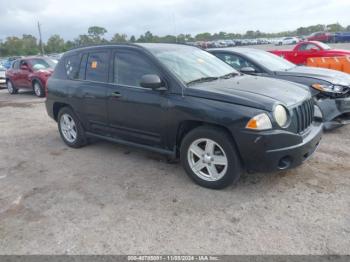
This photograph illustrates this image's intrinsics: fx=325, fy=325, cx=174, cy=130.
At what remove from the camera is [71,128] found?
19.2 feet

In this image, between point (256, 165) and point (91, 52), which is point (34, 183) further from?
point (256, 165)

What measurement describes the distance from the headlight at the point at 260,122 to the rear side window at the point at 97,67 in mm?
A: 2436

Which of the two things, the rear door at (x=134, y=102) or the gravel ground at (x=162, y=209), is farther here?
the rear door at (x=134, y=102)

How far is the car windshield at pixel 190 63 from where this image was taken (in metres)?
4.23

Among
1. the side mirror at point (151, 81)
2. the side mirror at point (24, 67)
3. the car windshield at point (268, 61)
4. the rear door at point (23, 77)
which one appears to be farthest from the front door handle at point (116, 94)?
the side mirror at point (24, 67)

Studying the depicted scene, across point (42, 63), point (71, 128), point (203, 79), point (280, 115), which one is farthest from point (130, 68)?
point (42, 63)

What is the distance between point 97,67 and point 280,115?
2.93 m

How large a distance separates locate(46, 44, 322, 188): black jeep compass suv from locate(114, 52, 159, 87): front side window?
0.04 feet

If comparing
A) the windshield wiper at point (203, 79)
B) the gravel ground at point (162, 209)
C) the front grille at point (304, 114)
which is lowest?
the gravel ground at point (162, 209)

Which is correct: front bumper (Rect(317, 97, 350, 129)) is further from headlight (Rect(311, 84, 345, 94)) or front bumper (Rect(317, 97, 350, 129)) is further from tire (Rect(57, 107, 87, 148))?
tire (Rect(57, 107, 87, 148))

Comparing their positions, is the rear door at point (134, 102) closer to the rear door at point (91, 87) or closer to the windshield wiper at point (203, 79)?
the rear door at point (91, 87)

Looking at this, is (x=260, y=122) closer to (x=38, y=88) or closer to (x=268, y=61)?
(x=268, y=61)

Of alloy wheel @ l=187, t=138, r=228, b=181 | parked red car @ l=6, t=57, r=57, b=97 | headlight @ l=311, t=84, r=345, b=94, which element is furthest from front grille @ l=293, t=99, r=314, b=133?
parked red car @ l=6, t=57, r=57, b=97

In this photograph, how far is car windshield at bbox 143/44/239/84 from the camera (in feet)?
13.9
